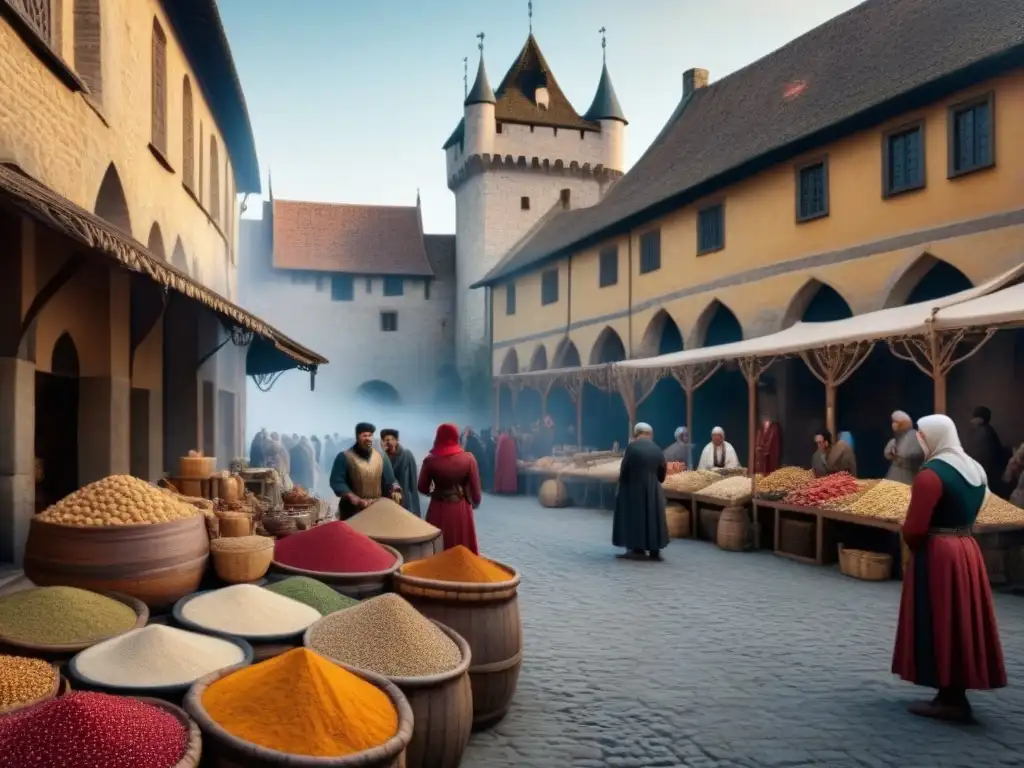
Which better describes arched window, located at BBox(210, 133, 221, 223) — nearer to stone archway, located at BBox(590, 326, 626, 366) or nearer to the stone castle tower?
stone archway, located at BBox(590, 326, 626, 366)

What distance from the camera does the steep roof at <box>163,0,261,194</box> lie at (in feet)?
44.7

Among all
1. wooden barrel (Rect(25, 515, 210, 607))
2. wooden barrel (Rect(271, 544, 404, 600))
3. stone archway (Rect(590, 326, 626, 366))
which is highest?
stone archway (Rect(590, 326, 626, 366))

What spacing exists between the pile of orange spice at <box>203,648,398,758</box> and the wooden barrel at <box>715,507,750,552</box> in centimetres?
939

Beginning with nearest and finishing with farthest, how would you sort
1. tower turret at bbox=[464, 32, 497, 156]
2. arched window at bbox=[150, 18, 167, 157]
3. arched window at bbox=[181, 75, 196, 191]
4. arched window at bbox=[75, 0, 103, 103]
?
arched window at bbox=[75, 0, 103, 103], arched window at bbox=[150, 18, 167, 157], arched window at bbox=[181, 75, 196, 191], tower turret at bbox=[464, 32, 497, 156]

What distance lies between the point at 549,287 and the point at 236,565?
26079mm

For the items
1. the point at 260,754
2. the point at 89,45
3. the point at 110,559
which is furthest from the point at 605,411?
the point at 260,754

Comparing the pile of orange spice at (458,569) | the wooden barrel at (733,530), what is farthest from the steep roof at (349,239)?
the pile of orange spice at (458,569)

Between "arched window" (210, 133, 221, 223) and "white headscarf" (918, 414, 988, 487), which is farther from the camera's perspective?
"arched window" (210, 133, 221, 223)

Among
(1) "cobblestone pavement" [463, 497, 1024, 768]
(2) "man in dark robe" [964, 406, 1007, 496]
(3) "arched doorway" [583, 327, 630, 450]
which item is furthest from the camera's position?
(3) "arched doorway" [583, 327, 630, 450]

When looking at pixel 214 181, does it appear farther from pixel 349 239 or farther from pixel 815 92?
pixel 349 239

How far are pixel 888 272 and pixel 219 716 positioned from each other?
15130 millimetres

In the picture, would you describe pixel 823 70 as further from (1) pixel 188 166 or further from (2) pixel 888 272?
(1) pixel 188 166

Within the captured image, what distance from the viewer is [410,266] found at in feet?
143

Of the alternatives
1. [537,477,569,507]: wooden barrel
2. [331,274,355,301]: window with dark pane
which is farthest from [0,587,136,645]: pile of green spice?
[331,274,355,301]: window with dark pane
